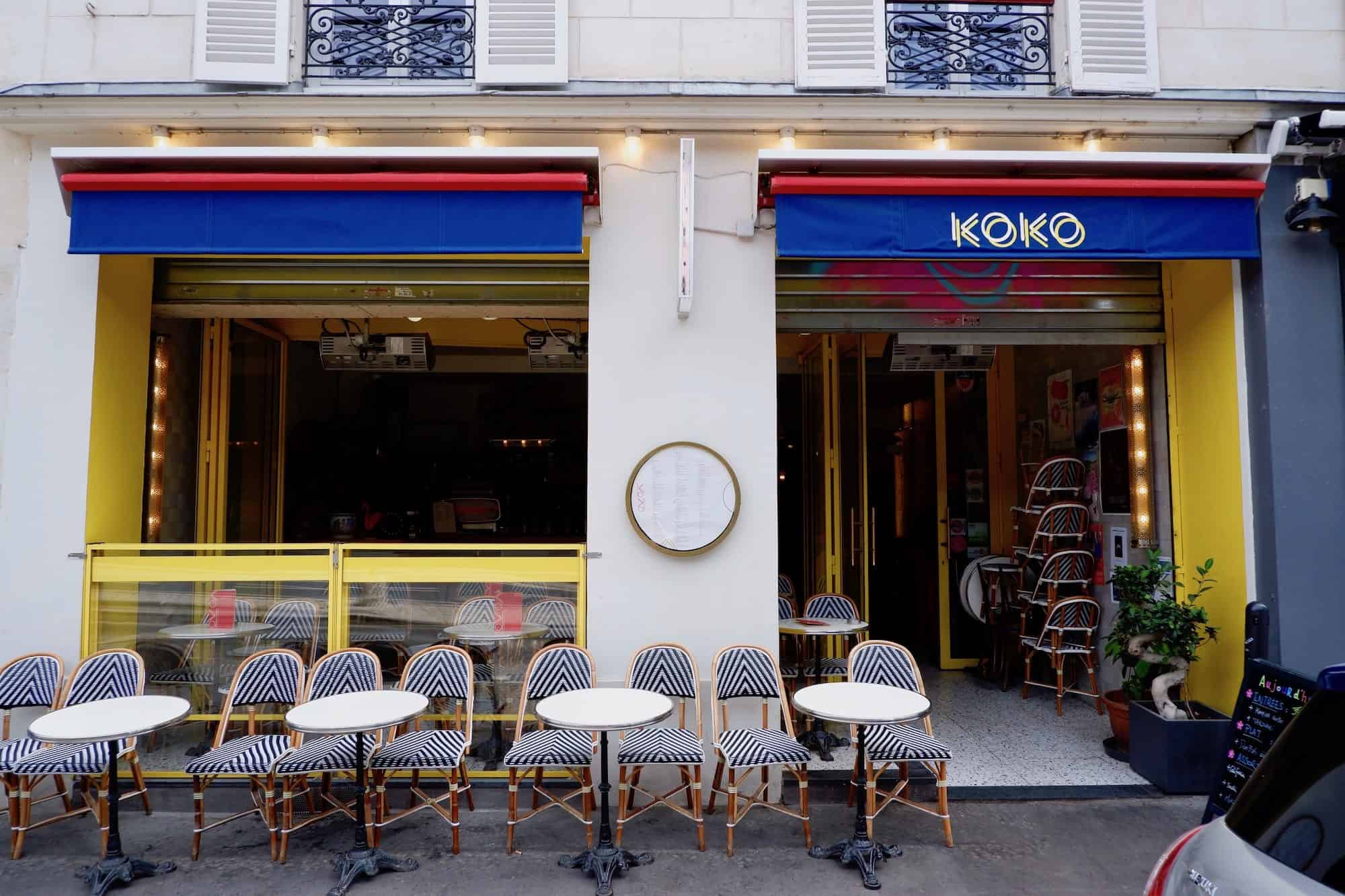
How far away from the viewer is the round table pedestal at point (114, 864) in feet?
12.1

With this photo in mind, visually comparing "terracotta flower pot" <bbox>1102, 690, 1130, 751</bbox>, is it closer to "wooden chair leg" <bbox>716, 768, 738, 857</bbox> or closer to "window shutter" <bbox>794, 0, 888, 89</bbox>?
"wooden chair leg" <bbox>716, 768, 738, 857</bbox>

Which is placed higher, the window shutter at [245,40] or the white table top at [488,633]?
the window shutter at [245,40]

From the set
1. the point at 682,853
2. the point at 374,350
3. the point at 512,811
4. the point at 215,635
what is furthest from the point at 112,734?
the point at 374,350

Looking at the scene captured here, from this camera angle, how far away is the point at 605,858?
3.76 meters

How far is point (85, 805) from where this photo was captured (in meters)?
4.51

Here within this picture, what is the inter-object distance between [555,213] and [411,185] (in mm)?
848

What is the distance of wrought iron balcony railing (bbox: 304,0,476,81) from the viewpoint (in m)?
4.88

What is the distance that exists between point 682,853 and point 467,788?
128 centimetres

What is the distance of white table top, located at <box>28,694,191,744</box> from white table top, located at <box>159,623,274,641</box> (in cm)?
68

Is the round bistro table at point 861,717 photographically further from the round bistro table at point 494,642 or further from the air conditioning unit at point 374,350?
the air conditioning unit at point 374,350

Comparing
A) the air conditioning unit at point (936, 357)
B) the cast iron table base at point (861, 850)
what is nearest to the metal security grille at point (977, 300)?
the air conditioning unit at point (936, 357)

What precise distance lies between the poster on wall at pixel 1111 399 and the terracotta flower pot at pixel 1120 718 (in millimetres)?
2082

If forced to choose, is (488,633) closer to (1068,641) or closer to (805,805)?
(805,805)

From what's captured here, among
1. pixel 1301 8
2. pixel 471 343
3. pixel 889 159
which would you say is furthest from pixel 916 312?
pixel 471 343
